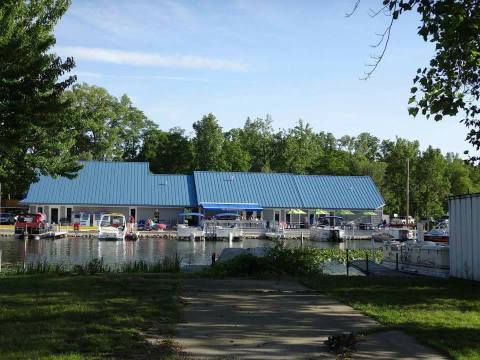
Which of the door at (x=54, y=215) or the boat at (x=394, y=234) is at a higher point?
the door at (x=54, y=215)

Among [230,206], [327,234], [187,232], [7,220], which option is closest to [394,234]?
[327,234]

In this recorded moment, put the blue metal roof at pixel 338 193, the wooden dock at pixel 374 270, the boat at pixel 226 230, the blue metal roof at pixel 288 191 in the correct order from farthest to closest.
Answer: the blue metal roof at pixel 338 193
the blue metal roof at pixel 288 191
the boat at pixel 226 230
the wooden dock at pixel 374 270

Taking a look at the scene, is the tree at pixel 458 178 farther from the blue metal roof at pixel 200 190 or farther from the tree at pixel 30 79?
the tree at pixel 30 79

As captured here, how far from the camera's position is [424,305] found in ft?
40.4

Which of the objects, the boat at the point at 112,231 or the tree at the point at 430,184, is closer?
the boat at the point at 112,231

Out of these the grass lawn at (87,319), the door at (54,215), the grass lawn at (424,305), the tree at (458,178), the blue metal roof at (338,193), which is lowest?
the grass lawn at (424,305)

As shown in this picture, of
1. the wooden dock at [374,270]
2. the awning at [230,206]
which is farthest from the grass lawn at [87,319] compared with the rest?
the awning at [230,206]

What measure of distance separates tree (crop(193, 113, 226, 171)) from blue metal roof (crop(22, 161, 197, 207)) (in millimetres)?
10855

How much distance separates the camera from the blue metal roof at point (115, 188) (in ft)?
226

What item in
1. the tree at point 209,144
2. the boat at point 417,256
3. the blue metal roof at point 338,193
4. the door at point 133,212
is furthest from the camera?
the tree at point 209,144

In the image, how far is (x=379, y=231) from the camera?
201 feet

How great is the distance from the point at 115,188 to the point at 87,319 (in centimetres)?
6298

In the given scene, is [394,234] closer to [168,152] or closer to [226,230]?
[226,230]

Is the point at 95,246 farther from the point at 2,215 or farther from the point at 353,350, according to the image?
the point at 353,350
